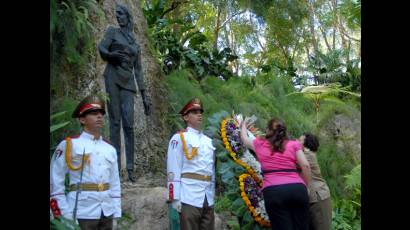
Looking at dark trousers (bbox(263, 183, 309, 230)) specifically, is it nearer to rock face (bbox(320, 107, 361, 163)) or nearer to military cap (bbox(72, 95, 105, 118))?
military cap (bbox(72, 95, 105, 118))

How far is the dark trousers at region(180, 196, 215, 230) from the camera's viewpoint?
4.79 metres

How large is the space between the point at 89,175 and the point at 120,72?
2456 mm

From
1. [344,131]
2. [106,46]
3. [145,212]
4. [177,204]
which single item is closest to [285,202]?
[177,204]

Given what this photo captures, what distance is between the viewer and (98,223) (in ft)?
13.4

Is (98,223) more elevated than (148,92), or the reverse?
(148,92)

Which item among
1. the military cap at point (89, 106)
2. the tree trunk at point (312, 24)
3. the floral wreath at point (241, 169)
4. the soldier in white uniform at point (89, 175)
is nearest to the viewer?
the soldier in white uniform at point (89, 175)

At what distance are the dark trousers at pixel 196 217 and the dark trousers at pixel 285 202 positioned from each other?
1.94 feet

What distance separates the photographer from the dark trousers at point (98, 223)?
401cm

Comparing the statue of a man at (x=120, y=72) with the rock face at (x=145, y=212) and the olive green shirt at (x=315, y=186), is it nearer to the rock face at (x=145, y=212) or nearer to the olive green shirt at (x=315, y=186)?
the rock face at (x=145, y=212)

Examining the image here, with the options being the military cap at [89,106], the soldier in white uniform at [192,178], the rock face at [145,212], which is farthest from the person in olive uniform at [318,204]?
the military cap at [89,106]

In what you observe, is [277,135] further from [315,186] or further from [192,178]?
[315,186]

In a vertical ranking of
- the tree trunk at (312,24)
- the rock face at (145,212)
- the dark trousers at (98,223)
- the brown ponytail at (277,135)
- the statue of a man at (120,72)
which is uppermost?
the tree trunk at (312,24)
